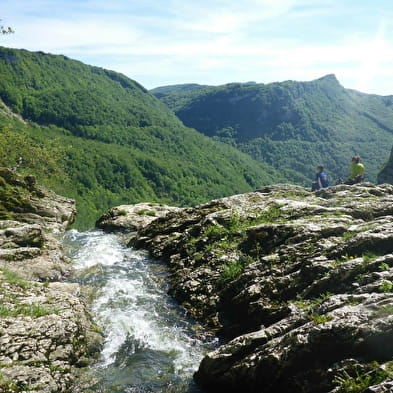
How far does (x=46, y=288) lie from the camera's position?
16.0 m

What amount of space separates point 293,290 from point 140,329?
6.25 m

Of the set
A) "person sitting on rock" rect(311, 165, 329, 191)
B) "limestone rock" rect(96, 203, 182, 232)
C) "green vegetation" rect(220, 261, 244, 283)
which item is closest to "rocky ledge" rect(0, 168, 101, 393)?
"green vegetation" rect(220, 261, 244, 283)

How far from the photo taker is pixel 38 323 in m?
12.5

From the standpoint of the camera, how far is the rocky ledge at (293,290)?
9648 mm

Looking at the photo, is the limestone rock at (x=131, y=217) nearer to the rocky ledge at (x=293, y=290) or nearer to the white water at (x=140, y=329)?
A: the rocky ledge at (x=293, y=290)

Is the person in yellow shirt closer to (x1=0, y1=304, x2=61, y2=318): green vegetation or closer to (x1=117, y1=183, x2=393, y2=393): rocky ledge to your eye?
(x1=117, y1=183, x2=393, y2=393): rocky ledge

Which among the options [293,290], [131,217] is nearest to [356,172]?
[293,290]

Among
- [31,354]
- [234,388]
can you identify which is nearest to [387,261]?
[234,388]

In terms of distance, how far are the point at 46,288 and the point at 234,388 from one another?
9.25 metres

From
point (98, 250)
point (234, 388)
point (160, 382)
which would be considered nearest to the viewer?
point (234, 388)

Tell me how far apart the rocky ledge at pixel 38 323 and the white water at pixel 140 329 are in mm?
965

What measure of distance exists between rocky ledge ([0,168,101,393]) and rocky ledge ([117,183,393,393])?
426 centimetres

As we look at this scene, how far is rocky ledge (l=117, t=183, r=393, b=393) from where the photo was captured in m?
9.65

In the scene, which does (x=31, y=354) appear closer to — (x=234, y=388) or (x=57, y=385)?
(x=57, y=385)
